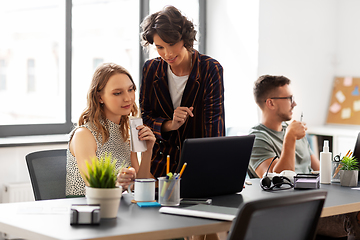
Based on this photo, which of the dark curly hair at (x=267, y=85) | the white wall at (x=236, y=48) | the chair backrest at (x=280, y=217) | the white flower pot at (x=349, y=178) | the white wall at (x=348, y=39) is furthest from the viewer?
the white wall at (x=348, y=39)

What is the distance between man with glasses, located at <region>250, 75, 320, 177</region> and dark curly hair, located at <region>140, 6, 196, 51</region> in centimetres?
75

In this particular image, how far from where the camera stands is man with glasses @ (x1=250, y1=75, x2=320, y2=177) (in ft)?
8.23

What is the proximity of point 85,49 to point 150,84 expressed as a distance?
5.69 feet

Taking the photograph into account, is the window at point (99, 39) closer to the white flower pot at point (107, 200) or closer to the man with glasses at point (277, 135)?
the man with glasses at point (277, 135)

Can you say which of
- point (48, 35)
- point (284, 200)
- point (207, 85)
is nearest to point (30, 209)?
point (284, 200)

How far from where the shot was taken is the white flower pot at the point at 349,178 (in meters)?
1.97

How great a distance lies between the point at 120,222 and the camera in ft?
4.41

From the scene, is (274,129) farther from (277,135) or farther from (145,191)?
(145,191)

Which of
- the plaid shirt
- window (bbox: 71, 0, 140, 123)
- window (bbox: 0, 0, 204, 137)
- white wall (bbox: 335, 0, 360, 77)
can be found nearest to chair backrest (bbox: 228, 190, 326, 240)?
the plaid shirt

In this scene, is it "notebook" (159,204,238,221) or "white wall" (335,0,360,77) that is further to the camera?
"white wall" (335,0,360,77)

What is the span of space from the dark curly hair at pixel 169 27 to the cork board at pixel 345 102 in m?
2.63

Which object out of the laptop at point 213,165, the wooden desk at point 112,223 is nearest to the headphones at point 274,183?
the laptop at point 213,165

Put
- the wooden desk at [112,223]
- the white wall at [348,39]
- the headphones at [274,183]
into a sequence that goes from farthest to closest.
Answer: the white wall at [348,39]
the headphones at [274,183]
the wooden desk at [112,223]

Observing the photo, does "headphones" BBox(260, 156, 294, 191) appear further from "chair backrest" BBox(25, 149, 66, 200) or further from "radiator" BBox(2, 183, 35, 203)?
"radiator" BBox(2, 183, 35, 203)
